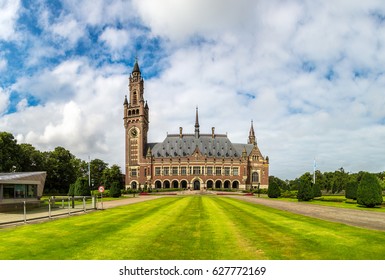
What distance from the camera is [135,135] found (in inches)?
4082

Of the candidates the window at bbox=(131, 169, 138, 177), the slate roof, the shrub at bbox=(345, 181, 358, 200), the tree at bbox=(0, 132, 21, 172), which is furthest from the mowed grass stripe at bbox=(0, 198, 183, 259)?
the slate roof

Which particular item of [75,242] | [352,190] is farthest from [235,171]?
[75,242]

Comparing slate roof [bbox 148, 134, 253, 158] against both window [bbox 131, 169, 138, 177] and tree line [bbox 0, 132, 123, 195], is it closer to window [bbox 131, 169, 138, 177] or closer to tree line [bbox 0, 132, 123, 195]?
window [bbox 131, 169, 138, 177]

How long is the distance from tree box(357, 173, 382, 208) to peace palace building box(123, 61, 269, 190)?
A: 69.2 meters

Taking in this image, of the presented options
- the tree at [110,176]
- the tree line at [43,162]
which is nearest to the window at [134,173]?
the tree at [110,176]

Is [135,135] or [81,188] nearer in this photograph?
[81,188]

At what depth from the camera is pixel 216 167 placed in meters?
103

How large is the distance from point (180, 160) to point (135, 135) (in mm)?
18249

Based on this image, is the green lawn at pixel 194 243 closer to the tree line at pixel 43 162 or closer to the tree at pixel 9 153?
the tree line at pixel 43 162

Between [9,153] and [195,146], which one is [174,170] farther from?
[9,153]

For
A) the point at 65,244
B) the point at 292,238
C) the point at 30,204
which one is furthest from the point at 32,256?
the point at 30,204

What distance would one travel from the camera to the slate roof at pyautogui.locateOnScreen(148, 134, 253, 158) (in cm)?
10506

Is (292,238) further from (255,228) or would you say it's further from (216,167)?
(216,167)

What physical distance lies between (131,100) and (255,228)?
3836 inches
